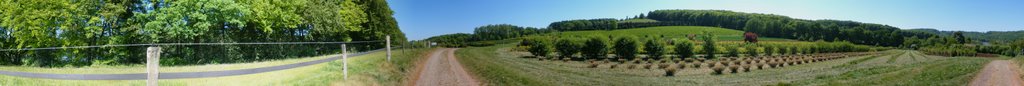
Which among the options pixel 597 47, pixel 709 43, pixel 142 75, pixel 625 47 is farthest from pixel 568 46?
pixel 142 75

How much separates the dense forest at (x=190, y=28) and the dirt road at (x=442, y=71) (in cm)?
75

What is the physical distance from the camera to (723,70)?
1020 cm

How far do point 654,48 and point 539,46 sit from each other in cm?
214

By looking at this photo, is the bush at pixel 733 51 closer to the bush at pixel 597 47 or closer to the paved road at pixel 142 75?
the bush at pixel 597 47

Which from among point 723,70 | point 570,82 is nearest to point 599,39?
point 570,82

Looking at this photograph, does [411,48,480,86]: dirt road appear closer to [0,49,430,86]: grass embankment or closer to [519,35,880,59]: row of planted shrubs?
[0,49,430,86]: grass embankment

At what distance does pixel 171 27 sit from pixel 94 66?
4.16 ft

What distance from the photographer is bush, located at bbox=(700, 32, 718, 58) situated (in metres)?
10.8

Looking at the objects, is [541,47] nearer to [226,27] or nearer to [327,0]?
[327,0]

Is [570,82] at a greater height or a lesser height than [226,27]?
lesser

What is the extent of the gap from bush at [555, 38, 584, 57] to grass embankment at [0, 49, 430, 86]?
213cm

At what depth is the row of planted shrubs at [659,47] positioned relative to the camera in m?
9.21

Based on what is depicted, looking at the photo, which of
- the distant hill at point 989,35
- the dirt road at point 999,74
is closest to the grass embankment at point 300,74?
the distant hill at point 989,35

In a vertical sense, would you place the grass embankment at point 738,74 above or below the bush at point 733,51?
below
